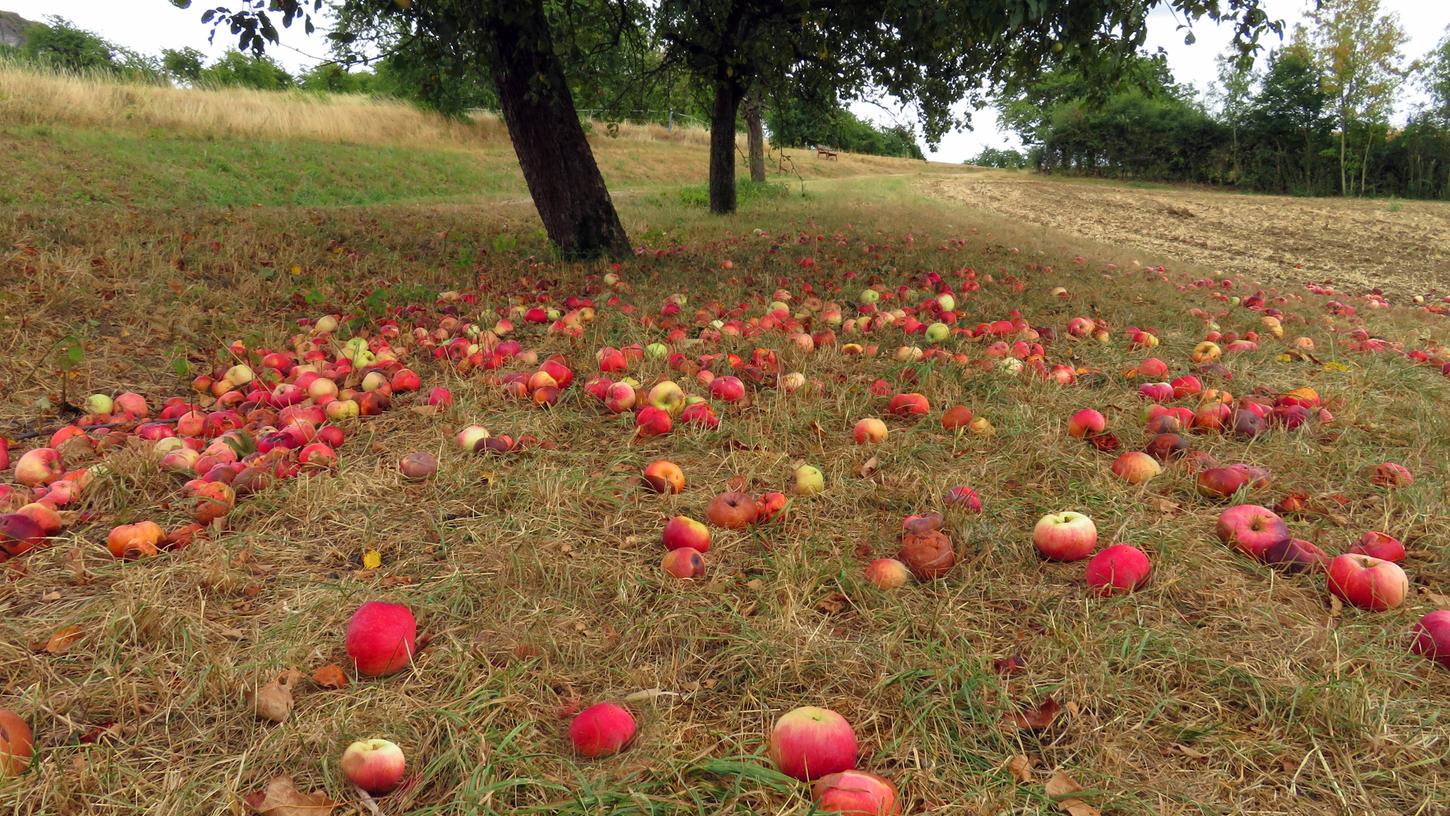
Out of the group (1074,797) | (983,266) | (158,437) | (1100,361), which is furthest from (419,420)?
(983,266)

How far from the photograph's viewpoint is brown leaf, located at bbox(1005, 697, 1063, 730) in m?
1.53

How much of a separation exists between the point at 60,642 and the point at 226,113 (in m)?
19.6

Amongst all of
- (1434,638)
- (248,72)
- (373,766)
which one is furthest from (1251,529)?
(248,72)

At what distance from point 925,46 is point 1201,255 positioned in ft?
22.4

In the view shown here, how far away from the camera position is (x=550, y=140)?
644cm

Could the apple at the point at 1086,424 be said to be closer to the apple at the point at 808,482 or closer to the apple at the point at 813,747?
the apple at the point at 808,482

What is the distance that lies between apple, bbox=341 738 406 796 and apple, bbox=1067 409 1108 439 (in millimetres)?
2594

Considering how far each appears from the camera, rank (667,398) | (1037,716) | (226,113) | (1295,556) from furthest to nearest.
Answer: (226,113), (667,398), (1295,556), (1037,716)

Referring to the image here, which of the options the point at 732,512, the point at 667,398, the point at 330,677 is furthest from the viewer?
the point at 667,398

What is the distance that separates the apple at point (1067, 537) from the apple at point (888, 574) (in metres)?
0.43

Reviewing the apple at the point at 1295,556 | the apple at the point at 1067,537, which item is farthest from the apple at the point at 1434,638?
the apple at the point at 1067,537

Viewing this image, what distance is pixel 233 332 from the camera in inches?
168

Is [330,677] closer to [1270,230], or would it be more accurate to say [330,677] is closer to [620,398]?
[620,398]

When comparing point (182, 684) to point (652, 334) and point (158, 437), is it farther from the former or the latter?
point (652, 334)
